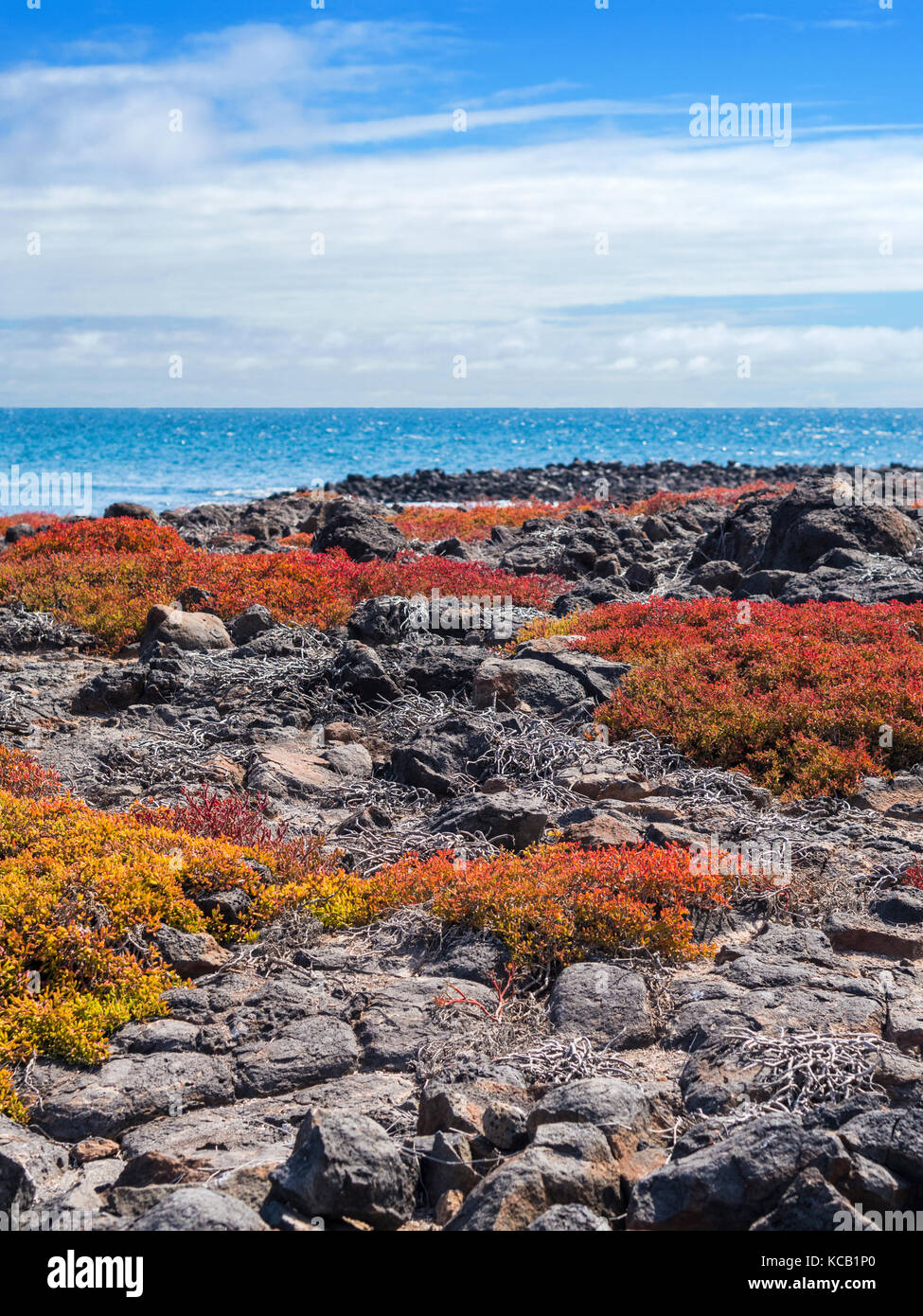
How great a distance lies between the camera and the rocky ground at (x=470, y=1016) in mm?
3926

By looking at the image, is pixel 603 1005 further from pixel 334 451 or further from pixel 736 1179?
pixel 334 451

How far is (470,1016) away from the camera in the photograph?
5.60 metres

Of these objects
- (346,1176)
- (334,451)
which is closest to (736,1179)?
(346,1176)

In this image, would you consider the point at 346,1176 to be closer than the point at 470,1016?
Answer: Yes

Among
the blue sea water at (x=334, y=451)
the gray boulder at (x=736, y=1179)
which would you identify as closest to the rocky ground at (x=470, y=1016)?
the gray boulder at (x=736, y=1179)

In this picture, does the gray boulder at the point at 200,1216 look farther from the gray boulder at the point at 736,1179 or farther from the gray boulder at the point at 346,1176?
the gray boulder at the point at 736,1179

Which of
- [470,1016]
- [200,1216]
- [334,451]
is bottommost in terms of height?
[470,1016]

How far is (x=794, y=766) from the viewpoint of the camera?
9102 millimetres

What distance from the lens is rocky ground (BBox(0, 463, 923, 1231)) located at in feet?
12.9

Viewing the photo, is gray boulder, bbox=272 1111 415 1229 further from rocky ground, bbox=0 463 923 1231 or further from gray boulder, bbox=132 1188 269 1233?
gray boulder, bbox=132 1188 269 1233

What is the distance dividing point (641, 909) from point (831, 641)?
6.19 m

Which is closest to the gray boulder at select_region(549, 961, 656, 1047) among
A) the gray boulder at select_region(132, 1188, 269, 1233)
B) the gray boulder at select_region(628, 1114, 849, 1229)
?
the gray boulder at select_region(628, 1114, 849, 1229)

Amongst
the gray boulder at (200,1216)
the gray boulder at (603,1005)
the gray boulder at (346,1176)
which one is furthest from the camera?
the gray boulder at (603,1005)
